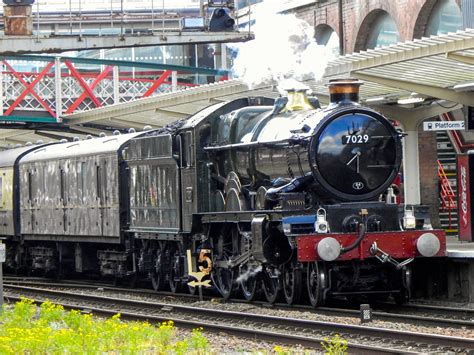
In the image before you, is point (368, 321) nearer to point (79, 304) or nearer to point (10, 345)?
point (10, 345)

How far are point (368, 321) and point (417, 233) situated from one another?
2.32m

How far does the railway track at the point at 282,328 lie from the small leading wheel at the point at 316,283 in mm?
1126

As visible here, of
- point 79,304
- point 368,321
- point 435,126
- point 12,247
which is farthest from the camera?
point 12,247

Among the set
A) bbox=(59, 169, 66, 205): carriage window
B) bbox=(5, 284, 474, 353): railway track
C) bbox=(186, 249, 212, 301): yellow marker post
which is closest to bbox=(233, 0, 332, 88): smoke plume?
bbox=(186, 249, 212, 301): yellow marker post

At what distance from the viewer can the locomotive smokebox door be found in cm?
2114

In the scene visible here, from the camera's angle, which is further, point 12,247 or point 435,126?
point 12,247

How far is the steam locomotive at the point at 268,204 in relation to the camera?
1577 centimetres

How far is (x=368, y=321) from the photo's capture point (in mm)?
13859

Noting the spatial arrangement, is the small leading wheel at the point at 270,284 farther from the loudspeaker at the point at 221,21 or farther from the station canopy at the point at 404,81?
the station canopy at the point at 404,81

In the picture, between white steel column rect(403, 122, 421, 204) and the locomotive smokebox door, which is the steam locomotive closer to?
the locomotive smokebox door

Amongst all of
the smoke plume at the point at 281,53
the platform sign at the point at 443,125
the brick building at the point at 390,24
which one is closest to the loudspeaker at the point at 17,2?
the smoke plume at the point at 281,53

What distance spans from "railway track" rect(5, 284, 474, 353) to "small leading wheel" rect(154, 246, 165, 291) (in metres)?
1.56

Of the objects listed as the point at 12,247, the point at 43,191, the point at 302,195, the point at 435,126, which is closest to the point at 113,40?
the point at 302,195

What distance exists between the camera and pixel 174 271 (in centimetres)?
2005
